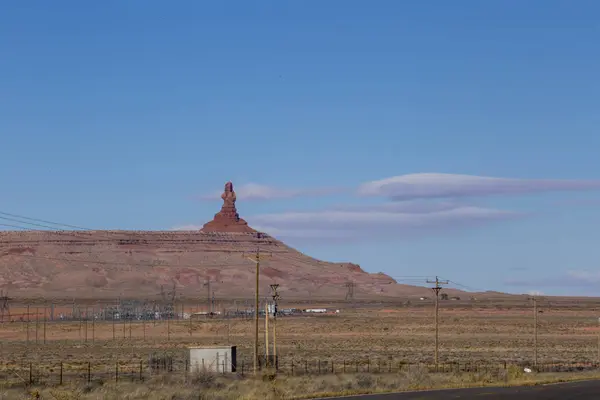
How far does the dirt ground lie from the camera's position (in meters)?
80.8

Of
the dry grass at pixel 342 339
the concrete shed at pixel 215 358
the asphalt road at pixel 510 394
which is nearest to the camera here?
the asphalt road at pixel 510 394

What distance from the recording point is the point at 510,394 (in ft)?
137

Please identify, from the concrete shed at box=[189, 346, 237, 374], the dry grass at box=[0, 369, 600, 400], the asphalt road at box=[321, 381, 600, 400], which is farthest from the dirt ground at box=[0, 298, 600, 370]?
the asphalt road at box=[321, 381, 600, 400]

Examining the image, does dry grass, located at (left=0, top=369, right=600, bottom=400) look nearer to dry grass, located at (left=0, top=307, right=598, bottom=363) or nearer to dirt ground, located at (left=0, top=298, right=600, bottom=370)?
dry grass, located at (left=0, top=307, right=598, bottom=363)

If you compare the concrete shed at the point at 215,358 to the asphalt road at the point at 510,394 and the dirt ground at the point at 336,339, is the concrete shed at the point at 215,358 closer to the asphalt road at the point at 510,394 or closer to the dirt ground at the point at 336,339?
the asphalt road at the point at 510,394

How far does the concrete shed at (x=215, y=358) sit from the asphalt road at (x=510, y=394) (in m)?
15.8

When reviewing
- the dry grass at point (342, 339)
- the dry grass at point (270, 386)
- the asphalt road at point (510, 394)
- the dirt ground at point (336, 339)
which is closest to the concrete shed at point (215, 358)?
the dry grass at point (270, 386)

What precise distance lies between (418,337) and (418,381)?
65.7 meters

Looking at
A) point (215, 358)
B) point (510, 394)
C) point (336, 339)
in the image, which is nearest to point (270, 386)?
point (510, 394)

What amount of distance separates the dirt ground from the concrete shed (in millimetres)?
16162

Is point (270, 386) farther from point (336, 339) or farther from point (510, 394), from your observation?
point (336, 339)

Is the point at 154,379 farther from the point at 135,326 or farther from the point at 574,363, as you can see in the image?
the point at 135,326

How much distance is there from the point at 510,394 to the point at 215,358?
20.1 meters

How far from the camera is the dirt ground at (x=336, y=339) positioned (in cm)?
8075
